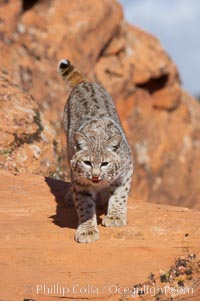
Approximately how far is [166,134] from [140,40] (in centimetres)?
321

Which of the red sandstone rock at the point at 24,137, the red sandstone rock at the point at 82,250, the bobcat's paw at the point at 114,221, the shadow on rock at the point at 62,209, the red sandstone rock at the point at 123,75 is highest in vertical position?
the red sandstone rock at the point at 123,75

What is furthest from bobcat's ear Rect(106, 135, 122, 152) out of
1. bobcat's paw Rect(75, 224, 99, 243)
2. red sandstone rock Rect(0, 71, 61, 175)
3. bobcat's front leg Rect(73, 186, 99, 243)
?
red sandstone rock Rect(0, 71, 61, 175)

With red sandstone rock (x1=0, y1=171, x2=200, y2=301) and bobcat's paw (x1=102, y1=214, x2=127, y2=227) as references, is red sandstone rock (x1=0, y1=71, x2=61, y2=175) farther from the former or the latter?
bobcat's paw (x1=102, y1=214, x2=127, y2=227)

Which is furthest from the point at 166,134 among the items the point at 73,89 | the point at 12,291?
the point at 12,291

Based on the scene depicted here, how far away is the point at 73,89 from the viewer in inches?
364

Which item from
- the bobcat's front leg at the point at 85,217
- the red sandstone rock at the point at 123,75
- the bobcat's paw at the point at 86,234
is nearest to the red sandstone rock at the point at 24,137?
the bobcat's front leg at the point at 85,217

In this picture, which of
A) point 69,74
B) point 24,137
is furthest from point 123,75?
point 69,74

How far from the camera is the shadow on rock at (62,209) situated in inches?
285

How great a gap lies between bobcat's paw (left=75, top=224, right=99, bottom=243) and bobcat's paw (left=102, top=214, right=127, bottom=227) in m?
0.28

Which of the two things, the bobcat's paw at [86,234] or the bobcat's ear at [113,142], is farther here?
the bobcat's ear at [113,142]

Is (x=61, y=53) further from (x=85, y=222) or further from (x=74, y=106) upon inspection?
(x=85, y=222)

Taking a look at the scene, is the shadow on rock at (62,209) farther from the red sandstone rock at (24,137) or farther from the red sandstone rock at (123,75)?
the red sandstone rock at (123,75)

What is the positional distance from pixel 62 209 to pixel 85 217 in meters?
0.71

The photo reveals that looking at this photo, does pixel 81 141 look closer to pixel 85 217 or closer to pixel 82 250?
pixel 85 217
